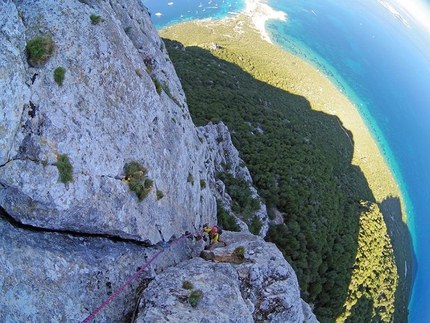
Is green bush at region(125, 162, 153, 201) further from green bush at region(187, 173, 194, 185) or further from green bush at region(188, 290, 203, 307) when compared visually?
green bush at region(187, 173, 194, 185)

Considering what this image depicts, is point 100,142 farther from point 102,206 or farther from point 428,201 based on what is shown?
point 428,201

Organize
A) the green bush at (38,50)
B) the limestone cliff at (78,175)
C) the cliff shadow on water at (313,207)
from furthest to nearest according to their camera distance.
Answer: the cliff shadow on water at (313,207) → the green bush at (38,50) → the limestone cliff at (78,175)

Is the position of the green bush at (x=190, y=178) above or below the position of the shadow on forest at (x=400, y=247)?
above

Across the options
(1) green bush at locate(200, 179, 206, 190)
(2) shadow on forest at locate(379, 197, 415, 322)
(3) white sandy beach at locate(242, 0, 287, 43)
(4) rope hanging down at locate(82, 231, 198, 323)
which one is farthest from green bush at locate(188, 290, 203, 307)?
(3) white sandy beach at locate(242, 0, 287, 43)

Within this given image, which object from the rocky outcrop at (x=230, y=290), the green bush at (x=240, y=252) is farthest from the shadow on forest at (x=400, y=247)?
the green bush at (x=240, y=252)

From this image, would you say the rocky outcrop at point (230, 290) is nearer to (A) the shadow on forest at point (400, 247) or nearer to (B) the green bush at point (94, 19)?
(B) the green bush at point (94, 19)

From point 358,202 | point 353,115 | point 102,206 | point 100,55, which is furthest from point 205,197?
point 353,115
